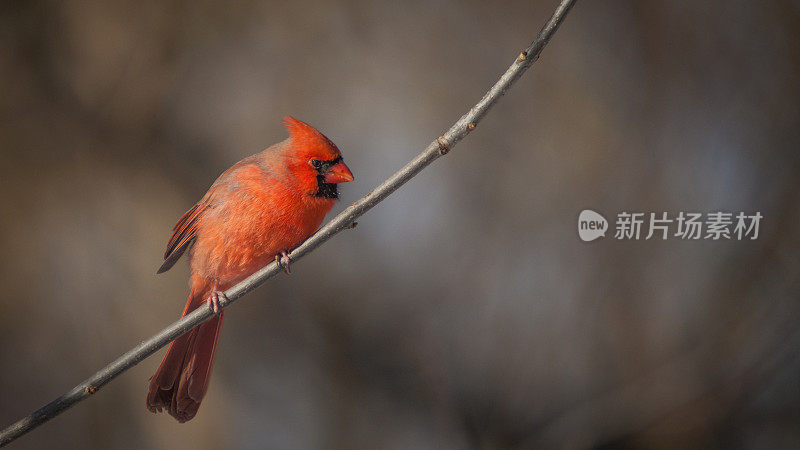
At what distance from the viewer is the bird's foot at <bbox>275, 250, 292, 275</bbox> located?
79 centimetres

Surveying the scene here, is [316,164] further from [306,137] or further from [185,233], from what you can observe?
[185,233]

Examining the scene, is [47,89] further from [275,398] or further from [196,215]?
[275,398]

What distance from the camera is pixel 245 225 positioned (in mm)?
840

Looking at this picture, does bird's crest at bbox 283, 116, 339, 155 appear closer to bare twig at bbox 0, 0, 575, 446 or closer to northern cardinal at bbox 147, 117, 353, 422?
northern cardinal at bbox 147, 117, 353, 422

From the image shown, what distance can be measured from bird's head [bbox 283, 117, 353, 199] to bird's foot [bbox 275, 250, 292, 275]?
0.30 ft

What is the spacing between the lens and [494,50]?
147 centimetres

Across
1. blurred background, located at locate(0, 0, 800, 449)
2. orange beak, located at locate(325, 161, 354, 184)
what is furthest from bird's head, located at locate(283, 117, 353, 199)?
blurred background, located at locate(0, 0, 800, 449)

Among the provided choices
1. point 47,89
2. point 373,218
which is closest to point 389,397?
point 373,218

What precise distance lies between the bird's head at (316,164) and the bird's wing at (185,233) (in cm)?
17

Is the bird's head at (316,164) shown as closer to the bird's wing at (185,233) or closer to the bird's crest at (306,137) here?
the bird's crest at (306,137)

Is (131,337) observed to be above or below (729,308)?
above

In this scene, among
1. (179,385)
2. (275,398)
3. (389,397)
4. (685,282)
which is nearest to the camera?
(179,385)

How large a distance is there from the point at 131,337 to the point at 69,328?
0.12 m

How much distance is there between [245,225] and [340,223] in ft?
0.64
